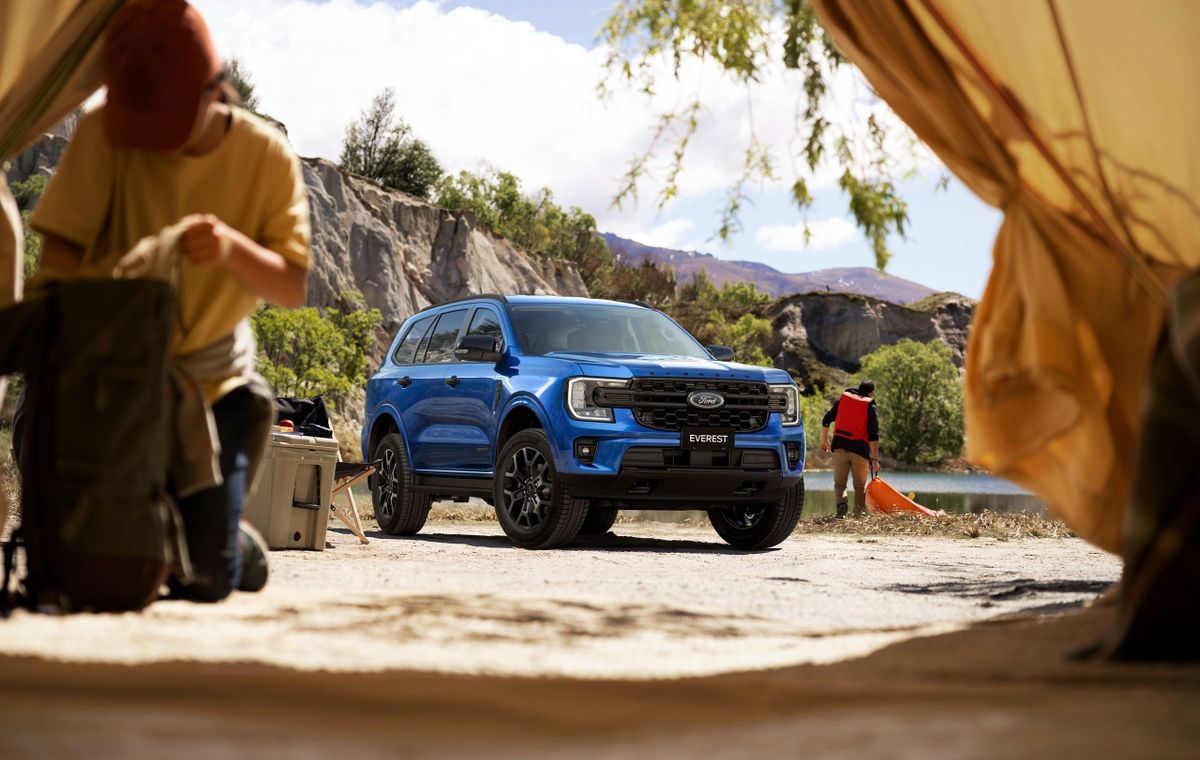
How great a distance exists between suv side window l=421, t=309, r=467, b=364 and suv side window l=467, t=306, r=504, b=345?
0.87ft

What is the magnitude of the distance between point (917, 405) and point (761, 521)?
4061 inches

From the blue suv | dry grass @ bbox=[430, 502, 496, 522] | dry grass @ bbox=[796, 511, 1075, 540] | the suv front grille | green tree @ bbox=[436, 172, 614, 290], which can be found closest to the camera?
the blue suv

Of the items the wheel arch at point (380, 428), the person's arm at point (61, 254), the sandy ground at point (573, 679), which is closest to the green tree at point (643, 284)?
the wheel arch at point (380, 428)

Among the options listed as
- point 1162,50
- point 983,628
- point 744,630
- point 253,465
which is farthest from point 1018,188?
point 253,465

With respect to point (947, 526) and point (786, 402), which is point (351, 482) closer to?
point (786, 402)

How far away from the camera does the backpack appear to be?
14.7 ft

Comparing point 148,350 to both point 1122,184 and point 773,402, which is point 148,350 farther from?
point 773,402

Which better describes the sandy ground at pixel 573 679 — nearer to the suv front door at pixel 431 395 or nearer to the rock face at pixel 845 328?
the suv front door at pixel 431 395

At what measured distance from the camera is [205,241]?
458cm

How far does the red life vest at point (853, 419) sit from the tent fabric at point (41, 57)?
12.1m

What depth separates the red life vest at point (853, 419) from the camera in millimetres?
16938

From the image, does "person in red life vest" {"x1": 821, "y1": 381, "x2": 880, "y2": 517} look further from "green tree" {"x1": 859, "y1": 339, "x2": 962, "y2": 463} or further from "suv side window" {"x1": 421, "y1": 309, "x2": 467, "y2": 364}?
"green tree" {"x1": 859, "y1": 339, "x2": 962, "y2": 463}

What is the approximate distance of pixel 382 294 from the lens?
55.1 m

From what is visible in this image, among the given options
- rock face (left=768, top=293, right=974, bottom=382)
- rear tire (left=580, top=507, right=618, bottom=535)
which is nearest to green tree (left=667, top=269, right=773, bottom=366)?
rock face (left=768, top=293, right=974, bottom=382)
